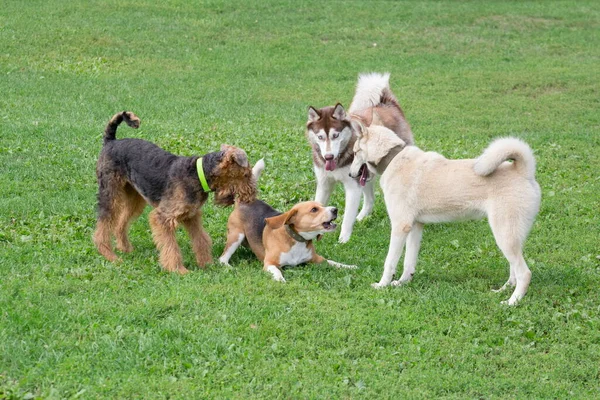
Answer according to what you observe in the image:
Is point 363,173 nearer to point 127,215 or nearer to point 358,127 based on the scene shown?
point 358,127

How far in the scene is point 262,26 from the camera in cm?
2438

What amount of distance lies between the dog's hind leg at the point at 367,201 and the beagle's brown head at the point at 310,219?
2213 mm

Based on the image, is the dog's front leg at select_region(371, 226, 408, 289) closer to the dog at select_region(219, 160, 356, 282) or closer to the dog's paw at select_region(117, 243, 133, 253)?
the dog at select_region(219, 160, 356, 282)

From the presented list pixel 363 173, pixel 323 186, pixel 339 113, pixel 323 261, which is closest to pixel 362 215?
pixel 323 186

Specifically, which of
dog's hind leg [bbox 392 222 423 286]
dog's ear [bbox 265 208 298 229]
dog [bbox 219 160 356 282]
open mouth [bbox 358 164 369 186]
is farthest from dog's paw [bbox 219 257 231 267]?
dog's hind leg [bbox 392 222 423 286]

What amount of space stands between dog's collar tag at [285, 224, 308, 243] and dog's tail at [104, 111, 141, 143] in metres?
1.94

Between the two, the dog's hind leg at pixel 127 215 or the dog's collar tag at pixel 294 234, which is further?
the dog's hind leg at pixel 127 215

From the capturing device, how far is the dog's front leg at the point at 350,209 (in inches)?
385

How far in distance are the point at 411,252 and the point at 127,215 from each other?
10.2 feet

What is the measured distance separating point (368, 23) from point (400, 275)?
1787cm

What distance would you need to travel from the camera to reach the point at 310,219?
329 inches

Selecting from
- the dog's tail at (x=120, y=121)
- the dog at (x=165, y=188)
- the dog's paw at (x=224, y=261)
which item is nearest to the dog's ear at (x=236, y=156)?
the dog at (x=165, y=188)

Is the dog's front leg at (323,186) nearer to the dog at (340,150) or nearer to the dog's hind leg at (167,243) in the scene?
the dog at (340,150)

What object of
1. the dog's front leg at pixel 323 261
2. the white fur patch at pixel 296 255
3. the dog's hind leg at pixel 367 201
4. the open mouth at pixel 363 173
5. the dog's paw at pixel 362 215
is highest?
the open mouth at pixel 363 173
